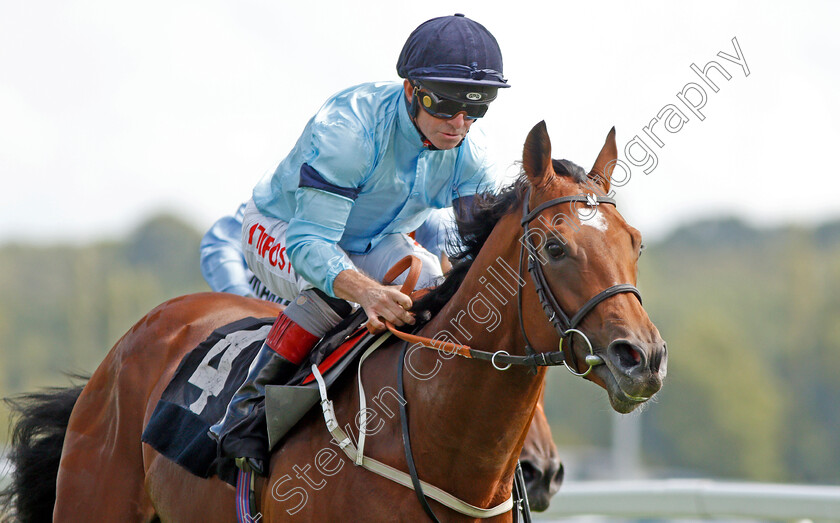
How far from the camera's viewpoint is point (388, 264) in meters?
4.17

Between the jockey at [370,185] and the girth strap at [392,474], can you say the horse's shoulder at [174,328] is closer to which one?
the jockey at [370,185]

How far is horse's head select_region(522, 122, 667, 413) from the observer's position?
2.80 m

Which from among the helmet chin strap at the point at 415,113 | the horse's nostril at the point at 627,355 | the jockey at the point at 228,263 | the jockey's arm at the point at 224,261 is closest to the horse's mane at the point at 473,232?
the helmet chin strap at the point at 415,113

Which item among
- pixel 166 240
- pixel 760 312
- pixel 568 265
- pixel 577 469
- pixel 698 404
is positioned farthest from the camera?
pixel 166 240

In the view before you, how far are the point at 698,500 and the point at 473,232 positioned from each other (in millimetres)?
3826

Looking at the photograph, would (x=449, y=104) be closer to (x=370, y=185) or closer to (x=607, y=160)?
(x=370, y=185)

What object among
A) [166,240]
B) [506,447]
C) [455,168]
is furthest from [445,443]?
[166,240]

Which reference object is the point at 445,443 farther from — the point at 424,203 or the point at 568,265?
the point at 424,203

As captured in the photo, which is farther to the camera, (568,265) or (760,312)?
(760,312)

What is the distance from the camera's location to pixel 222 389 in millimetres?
4215

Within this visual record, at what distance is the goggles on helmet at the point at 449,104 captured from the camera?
11.9 feet

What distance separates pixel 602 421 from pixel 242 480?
138ft

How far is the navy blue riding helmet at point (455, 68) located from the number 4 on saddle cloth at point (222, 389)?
36.5 inches

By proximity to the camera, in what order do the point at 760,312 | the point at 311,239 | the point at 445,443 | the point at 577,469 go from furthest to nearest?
the point at 760,312, the point at 577,469, the point at 311,239, the point at 445,443
